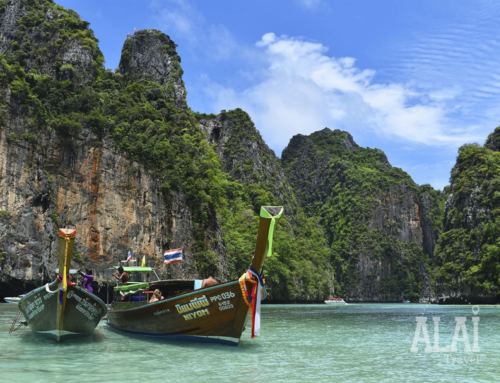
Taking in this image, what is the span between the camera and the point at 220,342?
14164 mm

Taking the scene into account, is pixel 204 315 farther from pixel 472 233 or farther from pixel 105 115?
pixel 472 233

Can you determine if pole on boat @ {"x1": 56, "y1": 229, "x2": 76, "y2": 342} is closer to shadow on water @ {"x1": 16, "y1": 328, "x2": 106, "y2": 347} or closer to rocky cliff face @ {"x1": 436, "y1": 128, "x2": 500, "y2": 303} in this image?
shadow on water @ {"x1": 16, "y1": 328, "x2": 106, "y2": 347}

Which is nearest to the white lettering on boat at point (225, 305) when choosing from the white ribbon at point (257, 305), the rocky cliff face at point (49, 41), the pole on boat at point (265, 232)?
the white ribbon at point (257, 305)

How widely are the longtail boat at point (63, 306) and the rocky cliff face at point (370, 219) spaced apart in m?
140

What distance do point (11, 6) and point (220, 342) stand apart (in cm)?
6769

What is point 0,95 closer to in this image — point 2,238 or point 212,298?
point 2,238

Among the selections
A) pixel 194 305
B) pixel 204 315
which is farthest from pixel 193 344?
pixel 194 305

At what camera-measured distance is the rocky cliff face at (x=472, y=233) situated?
218 ft

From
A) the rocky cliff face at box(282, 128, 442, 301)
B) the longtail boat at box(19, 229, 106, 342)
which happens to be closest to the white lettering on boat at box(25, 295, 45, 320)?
the longtail boat at box(19, 229, 106, 342)

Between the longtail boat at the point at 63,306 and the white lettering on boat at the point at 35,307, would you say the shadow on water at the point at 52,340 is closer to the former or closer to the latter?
the longtail boat at the point at 63,306

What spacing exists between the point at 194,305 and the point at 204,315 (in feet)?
1.41

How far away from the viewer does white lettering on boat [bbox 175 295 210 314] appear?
13.7 meters

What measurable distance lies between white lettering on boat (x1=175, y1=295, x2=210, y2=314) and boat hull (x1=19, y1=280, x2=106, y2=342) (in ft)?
10.4

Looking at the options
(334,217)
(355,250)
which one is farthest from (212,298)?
(334,217)
